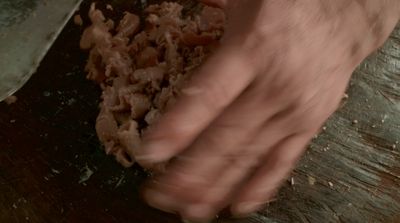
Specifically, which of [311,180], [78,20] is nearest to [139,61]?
[78,20]

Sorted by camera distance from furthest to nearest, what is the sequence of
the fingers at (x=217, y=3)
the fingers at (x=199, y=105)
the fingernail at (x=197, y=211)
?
the fingers at (x=217, y=3) → the fingernail at (x=197, y=211) → the fingers at (x=199, y=105)

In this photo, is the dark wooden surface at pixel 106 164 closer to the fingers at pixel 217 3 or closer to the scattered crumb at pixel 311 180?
the scattered crumb at pixel 311 180

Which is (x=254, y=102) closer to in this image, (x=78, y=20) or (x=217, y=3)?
(x=217, y=3)

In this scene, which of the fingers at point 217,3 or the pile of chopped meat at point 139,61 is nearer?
the fingers at point 217,3

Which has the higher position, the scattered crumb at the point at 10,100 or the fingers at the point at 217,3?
the fingers at the point at 217,3

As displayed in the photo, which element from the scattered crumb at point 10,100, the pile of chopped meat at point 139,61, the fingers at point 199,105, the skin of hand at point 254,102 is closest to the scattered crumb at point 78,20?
the pile of chopped meat at point 139,61

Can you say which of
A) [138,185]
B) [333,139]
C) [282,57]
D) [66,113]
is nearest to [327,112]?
[282,57]

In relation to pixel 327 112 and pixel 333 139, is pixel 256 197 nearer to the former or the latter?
pixel 327 112

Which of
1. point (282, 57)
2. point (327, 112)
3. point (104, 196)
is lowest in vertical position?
point (104, 196)
